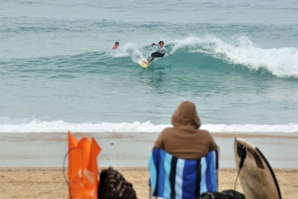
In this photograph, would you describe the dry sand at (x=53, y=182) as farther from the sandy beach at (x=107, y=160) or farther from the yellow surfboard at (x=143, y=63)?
the yellow surfboard at (x=143, y=63)

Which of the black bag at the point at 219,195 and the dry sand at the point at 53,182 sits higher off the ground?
the black bag at the point at 219,195

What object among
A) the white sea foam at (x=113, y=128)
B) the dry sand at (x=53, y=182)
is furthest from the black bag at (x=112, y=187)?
the white sea foam at (x=113, y=128)

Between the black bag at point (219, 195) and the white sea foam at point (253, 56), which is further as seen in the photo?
→ the white sea foam at point (253, 56)

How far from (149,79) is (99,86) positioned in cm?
259

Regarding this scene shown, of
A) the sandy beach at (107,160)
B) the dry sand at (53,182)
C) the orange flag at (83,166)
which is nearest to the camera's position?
the orange flag at (83,166)

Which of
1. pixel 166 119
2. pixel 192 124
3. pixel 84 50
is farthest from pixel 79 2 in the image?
pixel 192 124

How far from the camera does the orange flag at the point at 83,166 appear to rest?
13.4 ft

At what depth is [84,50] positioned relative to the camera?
82.8ft

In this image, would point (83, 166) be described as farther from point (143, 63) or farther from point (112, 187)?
point (143, 63)

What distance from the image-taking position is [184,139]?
4.21m

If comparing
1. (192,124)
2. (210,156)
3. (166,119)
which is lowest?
(166,119)

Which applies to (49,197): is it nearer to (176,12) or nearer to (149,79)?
(149,79)

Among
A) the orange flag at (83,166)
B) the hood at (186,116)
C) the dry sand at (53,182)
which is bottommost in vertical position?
the dry sand at (53,182)

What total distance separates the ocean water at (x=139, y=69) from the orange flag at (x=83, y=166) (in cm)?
626
